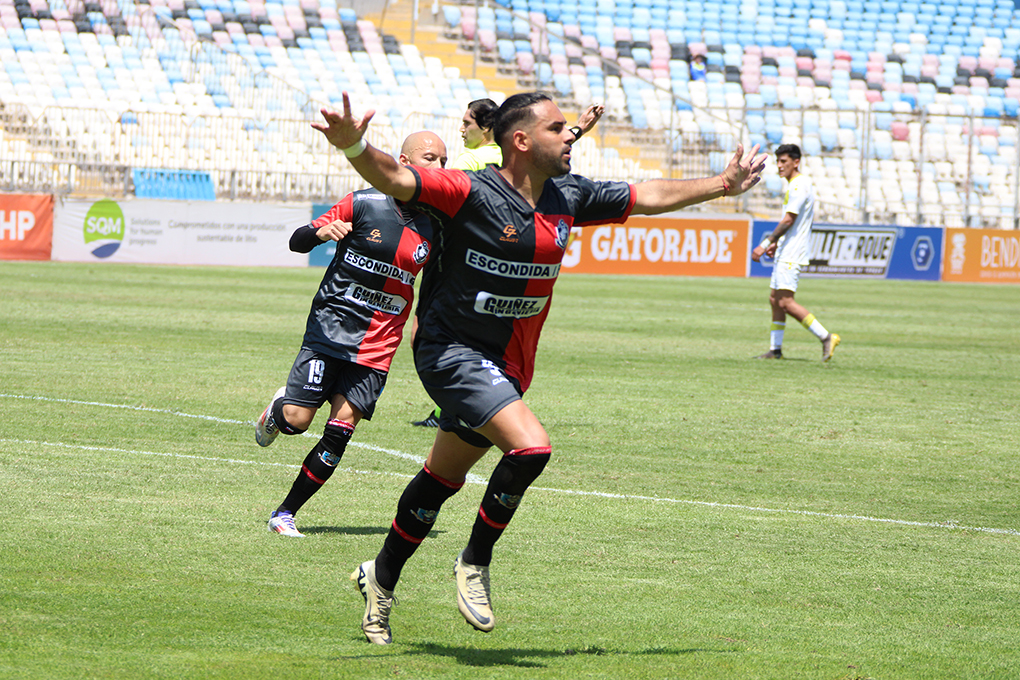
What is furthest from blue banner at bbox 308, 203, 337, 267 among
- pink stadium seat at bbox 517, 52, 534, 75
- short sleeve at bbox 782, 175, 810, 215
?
short sleeve at bbox 782, 175, 810, 215

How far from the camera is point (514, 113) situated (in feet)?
15.2

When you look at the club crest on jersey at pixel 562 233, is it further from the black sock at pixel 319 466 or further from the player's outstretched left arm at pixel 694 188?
the black sock at pixel 319 466

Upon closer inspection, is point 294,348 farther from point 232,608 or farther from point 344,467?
point 232,608

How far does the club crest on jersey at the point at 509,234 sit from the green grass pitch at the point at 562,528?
56.4 inches

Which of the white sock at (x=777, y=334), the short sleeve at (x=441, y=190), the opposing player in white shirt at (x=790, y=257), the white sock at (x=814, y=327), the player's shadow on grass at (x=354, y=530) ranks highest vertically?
the short sleeve at (x=441, y=190)

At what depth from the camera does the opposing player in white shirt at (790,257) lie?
14.3 metres

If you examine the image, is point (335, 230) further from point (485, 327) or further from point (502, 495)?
point (502, 495)

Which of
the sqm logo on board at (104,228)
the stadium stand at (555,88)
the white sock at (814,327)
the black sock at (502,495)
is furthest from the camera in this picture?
the stadium stand at (555,88)

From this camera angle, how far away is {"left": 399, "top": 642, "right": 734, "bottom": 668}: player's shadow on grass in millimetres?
4258

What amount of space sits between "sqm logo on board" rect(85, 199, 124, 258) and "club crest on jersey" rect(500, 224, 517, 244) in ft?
73.0

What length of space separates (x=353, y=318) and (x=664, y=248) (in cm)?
2353

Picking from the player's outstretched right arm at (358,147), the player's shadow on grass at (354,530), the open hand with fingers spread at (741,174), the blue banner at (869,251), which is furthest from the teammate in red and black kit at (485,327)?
the blue banner at (869,251)

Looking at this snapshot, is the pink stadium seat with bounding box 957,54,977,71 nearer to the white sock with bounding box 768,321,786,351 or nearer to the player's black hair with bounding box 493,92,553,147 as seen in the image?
the white sock with bounding box 768,321,786,351

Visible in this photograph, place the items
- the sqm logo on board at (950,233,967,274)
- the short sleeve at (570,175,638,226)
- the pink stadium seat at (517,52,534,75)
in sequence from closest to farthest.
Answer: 1. the short sleeve at (570,175,638,226)
2. the sqm logo on board at (950,233,967,274)
3. the pink stadium seat at (517,52,534,75)
